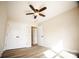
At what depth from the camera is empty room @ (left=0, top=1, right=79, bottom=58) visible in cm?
205

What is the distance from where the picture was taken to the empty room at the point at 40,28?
80.8 inches

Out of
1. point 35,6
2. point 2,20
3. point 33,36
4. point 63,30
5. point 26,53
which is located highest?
point 35,6

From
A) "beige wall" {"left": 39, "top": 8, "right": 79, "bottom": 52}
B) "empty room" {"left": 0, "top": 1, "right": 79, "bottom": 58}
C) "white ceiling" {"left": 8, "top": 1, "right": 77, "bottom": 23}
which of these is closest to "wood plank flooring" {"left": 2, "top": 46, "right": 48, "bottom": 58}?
"empty room" {"left": 0, "top": 1, "right": 79, "bottom": 58}

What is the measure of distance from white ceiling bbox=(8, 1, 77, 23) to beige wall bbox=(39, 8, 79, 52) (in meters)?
0.10

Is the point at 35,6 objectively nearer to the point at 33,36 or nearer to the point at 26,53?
the point at 33,36

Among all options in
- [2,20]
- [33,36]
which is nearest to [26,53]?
[33,36]

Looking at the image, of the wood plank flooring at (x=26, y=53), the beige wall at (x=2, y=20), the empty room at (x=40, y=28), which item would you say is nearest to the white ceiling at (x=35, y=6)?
the empty room at (x=40, y=28)

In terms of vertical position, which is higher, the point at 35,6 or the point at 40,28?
the point at 35,6

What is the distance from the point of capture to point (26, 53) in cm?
207

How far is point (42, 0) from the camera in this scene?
213 cm

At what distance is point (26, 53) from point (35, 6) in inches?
38.4

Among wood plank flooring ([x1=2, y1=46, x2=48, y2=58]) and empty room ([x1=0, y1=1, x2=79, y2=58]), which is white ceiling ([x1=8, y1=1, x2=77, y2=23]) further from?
wood plank flooring ([x1=2, y1=46, x2=48, y2=58])

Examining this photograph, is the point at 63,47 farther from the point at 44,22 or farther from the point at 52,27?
the point at 44,22

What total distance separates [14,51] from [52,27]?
0.91 m
